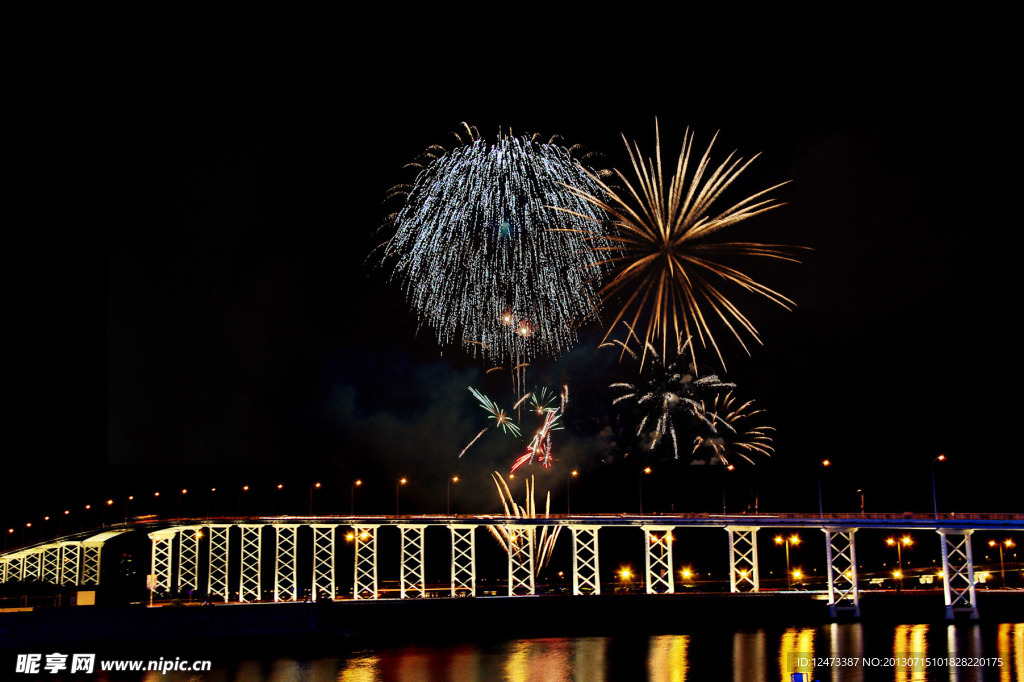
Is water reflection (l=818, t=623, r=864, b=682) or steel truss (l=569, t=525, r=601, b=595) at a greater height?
steel truss (l=569, t=525, r=601, b=595)

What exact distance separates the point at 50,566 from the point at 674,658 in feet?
265

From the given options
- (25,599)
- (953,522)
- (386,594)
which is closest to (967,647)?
(953,522)

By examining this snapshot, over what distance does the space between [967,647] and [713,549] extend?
81.7 metres

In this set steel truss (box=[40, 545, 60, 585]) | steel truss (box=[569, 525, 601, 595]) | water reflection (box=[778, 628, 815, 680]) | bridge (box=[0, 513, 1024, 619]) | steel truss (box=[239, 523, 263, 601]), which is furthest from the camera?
steel truss (box=[40, 545, 60, 585])

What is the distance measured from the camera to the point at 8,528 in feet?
344

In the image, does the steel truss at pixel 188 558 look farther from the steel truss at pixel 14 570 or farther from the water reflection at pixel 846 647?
the water reflection at pixel 846 647

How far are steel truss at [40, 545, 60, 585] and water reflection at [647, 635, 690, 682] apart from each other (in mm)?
60004

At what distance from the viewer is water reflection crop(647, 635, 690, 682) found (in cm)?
3703

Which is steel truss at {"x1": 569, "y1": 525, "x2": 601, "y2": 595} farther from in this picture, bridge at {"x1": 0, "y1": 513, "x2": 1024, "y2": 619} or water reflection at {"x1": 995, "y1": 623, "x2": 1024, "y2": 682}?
water reflection at {"x1": 995, "y1": 623, "x2": 1024, "y2": 682}

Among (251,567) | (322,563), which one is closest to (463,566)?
(251,567)

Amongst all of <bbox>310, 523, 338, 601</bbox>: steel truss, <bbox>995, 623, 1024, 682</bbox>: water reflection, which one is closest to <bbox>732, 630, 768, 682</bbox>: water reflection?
<bbox>995, 623, 1024, 682</bbox>: water reflection

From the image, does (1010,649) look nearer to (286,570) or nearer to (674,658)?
(674,658)

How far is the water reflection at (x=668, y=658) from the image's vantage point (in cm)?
3703

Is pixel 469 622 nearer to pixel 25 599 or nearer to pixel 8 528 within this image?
pixel 25 599
